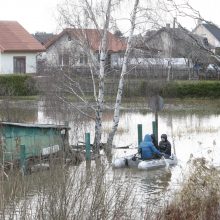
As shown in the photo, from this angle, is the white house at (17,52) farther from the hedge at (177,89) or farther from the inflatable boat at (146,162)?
the inflatable boat at (146,162)

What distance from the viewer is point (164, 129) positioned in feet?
115

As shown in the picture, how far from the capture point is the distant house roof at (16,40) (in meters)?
61.2

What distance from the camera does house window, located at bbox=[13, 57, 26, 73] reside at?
6182 cm

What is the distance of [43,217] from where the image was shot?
27.4 ft

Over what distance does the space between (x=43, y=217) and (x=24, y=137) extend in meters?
15.2

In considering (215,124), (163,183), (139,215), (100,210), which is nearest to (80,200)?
(100,210)

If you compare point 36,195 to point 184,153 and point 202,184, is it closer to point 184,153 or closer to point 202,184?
point 202,184

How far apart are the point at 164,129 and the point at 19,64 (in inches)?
1163

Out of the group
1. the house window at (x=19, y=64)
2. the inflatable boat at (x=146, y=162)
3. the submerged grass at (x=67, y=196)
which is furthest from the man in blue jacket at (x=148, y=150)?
the house window at (x=19, y=64)

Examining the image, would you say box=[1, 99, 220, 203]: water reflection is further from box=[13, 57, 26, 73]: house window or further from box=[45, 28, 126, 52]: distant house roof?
box=[13, 57, 26, 73]: house window

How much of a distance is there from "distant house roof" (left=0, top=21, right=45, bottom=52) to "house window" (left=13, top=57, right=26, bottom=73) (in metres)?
0.97

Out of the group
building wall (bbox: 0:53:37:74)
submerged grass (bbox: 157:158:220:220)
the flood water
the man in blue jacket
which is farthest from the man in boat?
building wall (bbox: 0:53:37:74)

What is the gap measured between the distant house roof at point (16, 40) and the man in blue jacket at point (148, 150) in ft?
124

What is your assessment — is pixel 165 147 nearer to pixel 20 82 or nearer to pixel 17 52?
pixel 20 82
